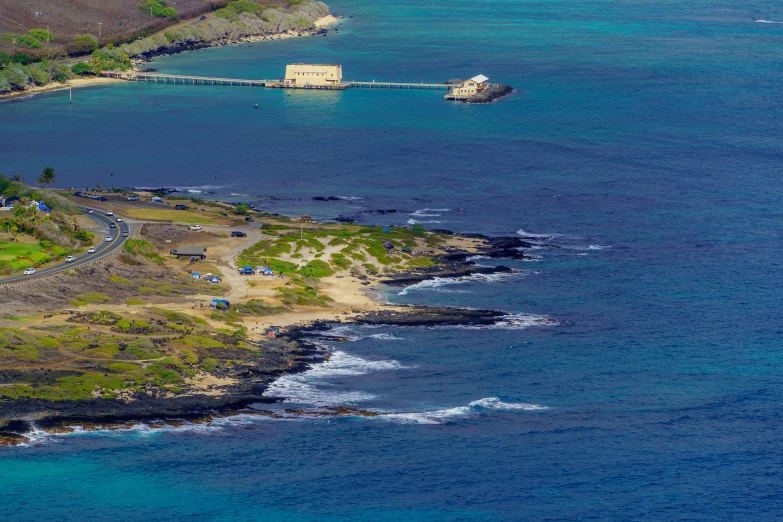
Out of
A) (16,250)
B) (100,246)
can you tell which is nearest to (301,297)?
(100,246)

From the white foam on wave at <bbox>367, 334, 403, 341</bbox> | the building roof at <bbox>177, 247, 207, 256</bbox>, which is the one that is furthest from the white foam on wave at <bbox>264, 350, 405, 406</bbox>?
the building roof at <bbox>177, 247, 207, 256</bbox>

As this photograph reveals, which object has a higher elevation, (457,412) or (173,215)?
(173,215)

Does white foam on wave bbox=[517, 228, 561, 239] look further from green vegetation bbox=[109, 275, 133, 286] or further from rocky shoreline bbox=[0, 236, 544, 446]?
green vegetation bbox=[109, 275, 133, 286]

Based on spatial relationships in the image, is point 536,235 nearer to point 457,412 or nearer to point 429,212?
point 429,212

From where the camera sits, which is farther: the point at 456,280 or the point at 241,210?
the point at 241,210

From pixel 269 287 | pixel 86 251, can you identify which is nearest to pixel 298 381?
pixel 269 287

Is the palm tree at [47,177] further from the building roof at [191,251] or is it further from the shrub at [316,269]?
the shrub at [316,269]
